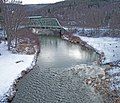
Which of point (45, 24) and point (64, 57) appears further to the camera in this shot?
point (45, 24)

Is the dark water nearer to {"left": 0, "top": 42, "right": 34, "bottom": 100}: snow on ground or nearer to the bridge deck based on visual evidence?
{"left": 0, "top": 42, "right": 34, "bottom": 100}: snow on ground

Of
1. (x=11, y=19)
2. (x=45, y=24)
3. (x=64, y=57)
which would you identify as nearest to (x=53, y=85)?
(x=64, y=57)

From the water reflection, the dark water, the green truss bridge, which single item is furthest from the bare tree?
the green truss bridge

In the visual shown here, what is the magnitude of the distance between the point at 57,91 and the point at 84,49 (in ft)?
Result: 69.1

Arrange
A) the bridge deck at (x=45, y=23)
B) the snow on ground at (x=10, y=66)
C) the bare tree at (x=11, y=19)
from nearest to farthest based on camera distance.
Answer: the snow on ground at (x=10, y=66) → the bare tree at (x=11, y=19) → the bridge deck at (x=45, y=23)

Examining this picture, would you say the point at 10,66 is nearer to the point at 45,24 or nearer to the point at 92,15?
the point at 45,24

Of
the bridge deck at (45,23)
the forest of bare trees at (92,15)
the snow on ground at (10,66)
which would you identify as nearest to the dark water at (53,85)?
the snow on ground at (10,66)

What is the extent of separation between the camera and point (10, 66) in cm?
2798

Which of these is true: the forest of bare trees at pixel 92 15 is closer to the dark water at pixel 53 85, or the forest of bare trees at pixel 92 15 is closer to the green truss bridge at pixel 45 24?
the green truss bridge at pixel 45 24

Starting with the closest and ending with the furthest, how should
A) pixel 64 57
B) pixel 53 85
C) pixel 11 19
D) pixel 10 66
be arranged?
1. pixel 53 85
2. pixel 10 66
3. pixel 64 57
4. pixel 11 19

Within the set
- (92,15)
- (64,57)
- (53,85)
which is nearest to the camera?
(53,85)

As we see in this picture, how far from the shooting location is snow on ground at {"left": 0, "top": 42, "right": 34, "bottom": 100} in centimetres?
2247

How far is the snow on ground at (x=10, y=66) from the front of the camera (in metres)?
22.5

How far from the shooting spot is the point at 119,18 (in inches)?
2712
